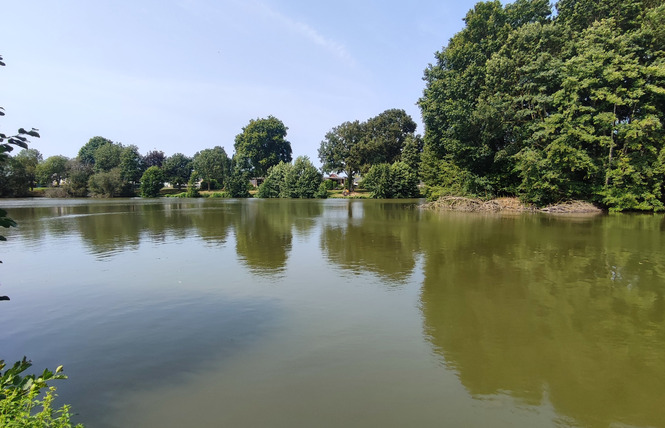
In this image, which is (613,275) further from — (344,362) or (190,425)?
(190,425)

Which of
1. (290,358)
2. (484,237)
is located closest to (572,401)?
(290,358)

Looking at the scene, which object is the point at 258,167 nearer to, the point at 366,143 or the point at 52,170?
the point at 366,143

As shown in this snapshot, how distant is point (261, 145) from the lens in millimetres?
88062

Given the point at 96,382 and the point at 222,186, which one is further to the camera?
the point at 222,186

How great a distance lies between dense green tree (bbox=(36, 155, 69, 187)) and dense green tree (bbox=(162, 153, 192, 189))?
21.9m

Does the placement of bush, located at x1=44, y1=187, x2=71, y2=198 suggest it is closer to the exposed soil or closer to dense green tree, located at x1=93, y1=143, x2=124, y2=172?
dense green tree, located at x1=93, y1=143, x2=124, y2=172

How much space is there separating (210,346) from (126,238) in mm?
12628

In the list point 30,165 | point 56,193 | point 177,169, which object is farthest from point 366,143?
point 30,165

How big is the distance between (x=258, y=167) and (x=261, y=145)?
18.0 feet

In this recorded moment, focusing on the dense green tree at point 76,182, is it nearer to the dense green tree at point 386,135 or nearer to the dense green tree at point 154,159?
the dense green tree at point 154,159

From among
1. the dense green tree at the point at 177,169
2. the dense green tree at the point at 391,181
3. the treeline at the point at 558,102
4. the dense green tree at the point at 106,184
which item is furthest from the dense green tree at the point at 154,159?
the treeline at the point at 558,102

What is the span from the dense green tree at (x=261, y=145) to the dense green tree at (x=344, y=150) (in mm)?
14096

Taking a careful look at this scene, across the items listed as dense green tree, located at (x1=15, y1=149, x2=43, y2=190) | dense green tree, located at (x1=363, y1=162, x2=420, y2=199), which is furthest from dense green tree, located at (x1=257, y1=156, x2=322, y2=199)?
dense green tree, located at (x1=15, y1=149, x2=43, y2=190)

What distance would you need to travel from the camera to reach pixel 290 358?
4754mm
